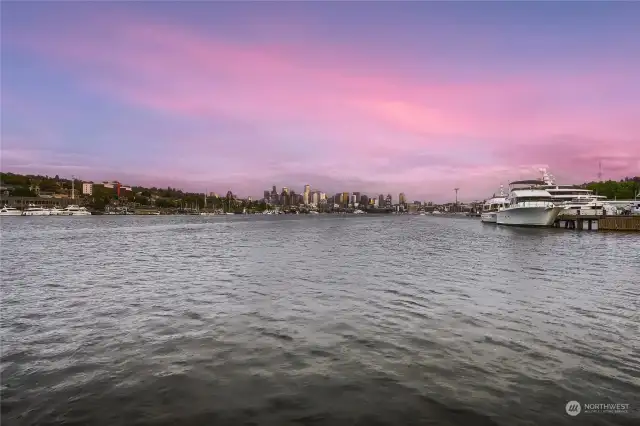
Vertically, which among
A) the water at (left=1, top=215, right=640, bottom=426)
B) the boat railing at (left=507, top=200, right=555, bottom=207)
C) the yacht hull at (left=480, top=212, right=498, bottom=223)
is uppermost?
the boat railing at (left=507, top=200, right=555, bottom=207)

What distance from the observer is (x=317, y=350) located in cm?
1413

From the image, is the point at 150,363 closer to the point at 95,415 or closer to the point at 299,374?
the point at 95,415

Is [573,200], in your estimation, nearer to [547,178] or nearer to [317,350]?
[547,178]

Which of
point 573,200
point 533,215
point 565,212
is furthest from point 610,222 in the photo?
point 573,200

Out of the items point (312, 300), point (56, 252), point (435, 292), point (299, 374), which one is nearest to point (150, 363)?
point (299, 374)

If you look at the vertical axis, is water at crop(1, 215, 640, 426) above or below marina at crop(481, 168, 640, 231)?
below

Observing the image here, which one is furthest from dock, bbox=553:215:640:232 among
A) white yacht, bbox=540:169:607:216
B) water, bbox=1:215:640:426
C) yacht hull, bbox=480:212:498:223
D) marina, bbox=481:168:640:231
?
water, bbox=1:215:640:426

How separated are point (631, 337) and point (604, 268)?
23121 mm

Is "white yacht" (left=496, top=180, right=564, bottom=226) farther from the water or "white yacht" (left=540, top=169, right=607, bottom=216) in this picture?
the water

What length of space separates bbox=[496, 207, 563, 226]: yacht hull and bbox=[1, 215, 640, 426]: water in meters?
78.5

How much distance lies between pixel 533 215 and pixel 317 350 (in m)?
106

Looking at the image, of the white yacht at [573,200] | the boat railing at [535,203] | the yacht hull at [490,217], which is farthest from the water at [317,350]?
the yacht hull at [490,217]

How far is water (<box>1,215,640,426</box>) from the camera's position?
9.85m

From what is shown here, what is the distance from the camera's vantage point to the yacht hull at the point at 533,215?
325 feet
